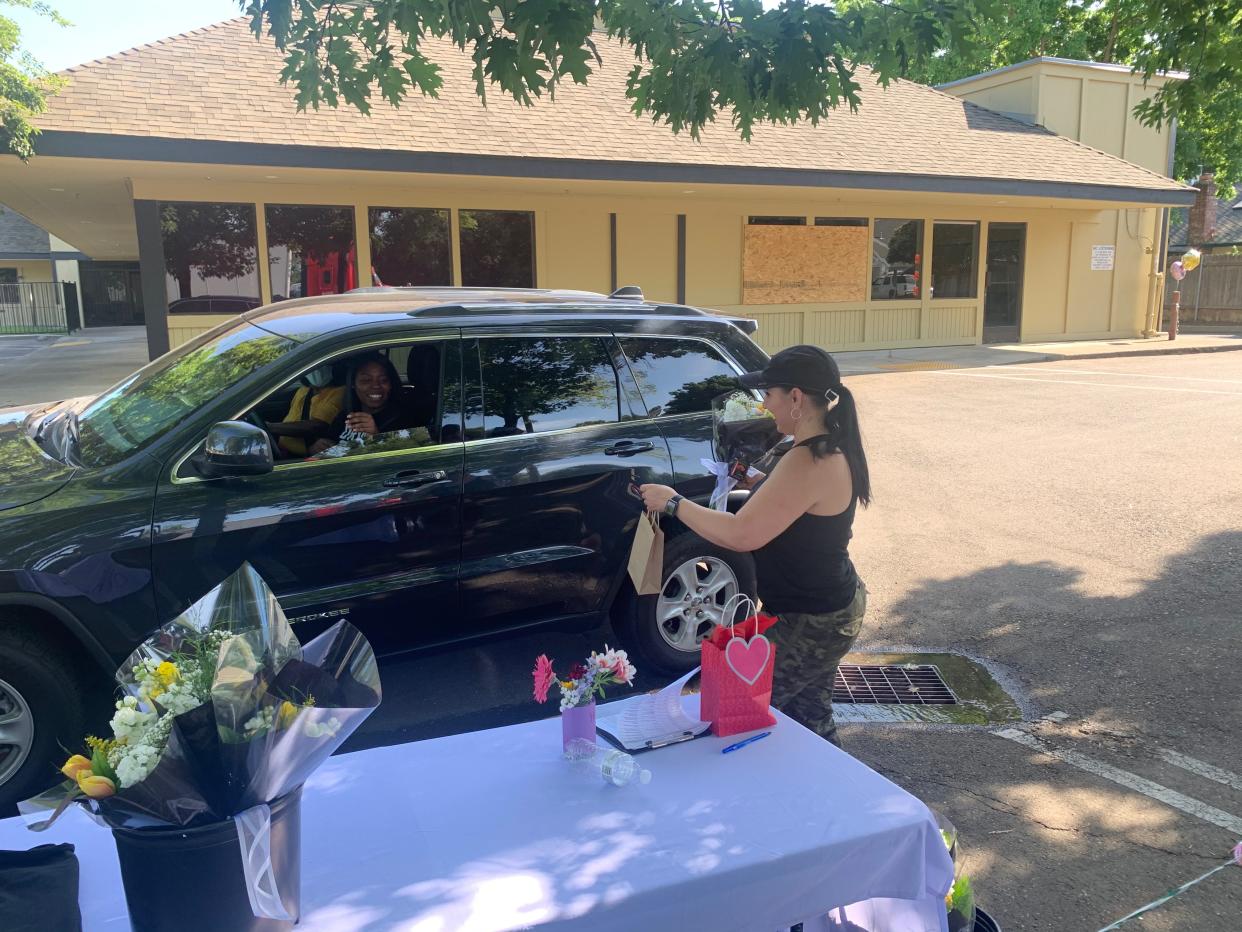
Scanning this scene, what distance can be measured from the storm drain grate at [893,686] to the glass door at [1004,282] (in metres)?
19.1

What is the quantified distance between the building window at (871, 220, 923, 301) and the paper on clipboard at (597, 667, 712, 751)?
1916cm

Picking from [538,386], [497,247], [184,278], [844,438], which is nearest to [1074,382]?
[497,247]

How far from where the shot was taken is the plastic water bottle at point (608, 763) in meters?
2.18

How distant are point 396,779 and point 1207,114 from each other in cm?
798

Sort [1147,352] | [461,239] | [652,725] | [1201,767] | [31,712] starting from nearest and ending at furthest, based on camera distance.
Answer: [652,725] < [31,712] < [1201,767] < [461,239] < [1147,352]

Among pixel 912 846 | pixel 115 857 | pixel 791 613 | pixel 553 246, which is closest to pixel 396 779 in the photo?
pixel 115 857

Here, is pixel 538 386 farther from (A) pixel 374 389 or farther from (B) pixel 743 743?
(B) pixel 743 743

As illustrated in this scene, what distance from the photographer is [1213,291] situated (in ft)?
95.2

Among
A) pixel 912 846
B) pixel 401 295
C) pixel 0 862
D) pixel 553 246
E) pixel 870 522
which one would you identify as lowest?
pixel 870 522

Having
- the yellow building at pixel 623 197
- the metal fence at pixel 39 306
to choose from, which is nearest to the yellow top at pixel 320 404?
the yellow building at pixel 623 197

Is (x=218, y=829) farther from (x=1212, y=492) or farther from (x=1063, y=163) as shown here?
(x=1063, y=163)

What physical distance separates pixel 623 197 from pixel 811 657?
15.6 metres

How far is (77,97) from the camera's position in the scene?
12.6 meters

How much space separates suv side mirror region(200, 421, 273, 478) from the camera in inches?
136
